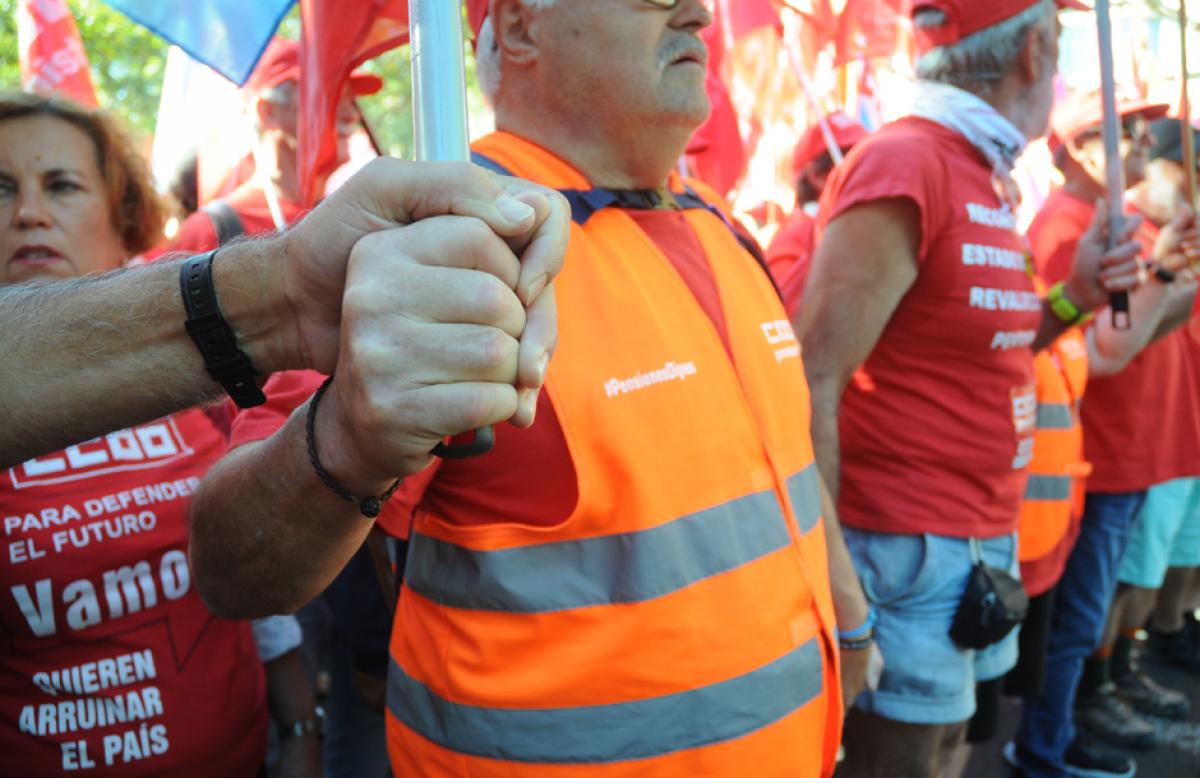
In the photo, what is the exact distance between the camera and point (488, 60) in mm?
1784

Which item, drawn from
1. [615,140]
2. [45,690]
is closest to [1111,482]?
[615,140]

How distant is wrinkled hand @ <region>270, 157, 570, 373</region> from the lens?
798mm

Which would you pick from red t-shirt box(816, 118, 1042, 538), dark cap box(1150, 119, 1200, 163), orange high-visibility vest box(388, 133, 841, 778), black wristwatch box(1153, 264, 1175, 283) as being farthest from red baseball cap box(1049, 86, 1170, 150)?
orange high-visibility vest box(388, 133, 841, 778)

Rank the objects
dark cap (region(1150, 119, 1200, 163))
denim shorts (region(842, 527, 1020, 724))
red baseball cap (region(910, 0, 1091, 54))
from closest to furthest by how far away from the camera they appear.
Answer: denim shorts (region(842, 527, 1020, 724)) → red baseball cap (region(910, 0, 1091, 54)) → dark cap (region(1150, 119, 1200, 163))

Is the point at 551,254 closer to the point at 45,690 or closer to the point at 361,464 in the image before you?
the point at 361,464

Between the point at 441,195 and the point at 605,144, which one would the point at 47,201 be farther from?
the point at 441,195

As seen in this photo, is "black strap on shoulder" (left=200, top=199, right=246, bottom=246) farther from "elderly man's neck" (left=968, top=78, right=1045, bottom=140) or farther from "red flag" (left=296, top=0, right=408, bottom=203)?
"elderly man's neck" (left=968, top=78, right=1045, bottom=140)

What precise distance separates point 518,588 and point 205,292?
0.63 m

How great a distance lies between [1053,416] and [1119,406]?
0.96 metres

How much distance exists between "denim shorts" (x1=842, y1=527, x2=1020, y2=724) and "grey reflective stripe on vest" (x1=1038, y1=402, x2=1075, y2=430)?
0.83 metres

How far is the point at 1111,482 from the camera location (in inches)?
148

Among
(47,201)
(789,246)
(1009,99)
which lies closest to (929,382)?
(1009,99)

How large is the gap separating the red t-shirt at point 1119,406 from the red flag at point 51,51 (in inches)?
129

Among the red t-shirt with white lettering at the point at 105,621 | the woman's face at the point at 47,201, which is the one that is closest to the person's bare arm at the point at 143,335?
the red t-shirt with white lettering at the point at 105,621
